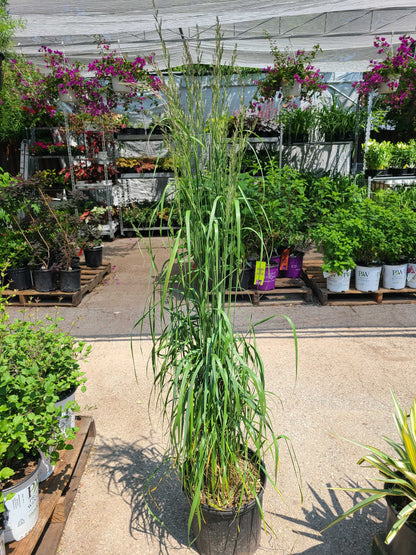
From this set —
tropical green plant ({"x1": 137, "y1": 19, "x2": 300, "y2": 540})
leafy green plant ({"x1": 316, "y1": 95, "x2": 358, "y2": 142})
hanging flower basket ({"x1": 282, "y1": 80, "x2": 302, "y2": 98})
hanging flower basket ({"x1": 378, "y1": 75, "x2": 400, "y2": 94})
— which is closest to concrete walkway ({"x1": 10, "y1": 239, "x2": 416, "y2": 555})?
tropical green plant ({"x1": 137, "y1": 19, "x2": 300, "y2": 540})

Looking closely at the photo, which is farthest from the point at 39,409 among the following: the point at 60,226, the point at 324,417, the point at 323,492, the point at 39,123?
the point at 39,123

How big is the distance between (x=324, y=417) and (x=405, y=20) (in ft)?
18.0

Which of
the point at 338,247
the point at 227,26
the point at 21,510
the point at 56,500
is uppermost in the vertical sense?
the point at 227,26

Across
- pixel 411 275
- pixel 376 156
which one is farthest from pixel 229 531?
pixel 376 156

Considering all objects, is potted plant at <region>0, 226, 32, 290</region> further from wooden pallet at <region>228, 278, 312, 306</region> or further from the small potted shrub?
the small potted shrub

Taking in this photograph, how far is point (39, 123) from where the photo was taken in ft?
24.6

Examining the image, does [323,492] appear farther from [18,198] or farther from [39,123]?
[39,123]

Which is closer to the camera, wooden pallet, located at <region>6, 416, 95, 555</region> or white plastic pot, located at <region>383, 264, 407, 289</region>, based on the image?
wooden pallet, located at <region>6, 416, 95, 555</region>

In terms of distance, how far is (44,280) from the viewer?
450 centimetres

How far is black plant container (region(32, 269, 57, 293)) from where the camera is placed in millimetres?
4476

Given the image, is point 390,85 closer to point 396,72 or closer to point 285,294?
point 396,72

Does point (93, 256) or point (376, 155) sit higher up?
point (376, 155)

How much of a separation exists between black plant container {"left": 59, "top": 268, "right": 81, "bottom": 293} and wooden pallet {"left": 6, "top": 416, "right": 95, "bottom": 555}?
2362mm

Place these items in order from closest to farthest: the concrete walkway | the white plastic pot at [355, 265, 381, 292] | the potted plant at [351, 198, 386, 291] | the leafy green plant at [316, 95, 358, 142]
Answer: the concrete walkway < the potted plant at [351, 198, 386, 291] < the white plastic pot at [355, 265, 381, 292] < the leafy green plant at [316, 95, 358, 142]
